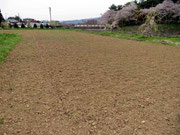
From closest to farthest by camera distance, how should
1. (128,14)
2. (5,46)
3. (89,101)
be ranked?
(89,101)
(5,46)
(128,14)

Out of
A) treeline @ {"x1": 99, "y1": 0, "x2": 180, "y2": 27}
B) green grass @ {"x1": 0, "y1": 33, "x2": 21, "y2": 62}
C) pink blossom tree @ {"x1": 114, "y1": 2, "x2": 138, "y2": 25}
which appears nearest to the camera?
green grass @ {"x1": 0, "y1": 33, "x2": 21, "y2": 62}

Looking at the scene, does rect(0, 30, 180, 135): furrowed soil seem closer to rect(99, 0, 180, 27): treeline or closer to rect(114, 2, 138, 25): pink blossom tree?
rect(99, 0, 180, 27): treeline

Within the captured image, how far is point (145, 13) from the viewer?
28375mm

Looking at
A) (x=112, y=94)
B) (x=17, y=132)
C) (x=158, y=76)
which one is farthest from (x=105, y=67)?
(x=17, y=132)

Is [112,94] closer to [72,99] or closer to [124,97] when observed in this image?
[124,97]

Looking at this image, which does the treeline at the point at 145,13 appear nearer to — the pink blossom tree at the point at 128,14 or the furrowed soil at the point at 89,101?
the pink blossom tree at the point at 128,14

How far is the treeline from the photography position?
24.7 m

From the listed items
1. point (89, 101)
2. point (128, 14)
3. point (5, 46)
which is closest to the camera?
point (89, 101)

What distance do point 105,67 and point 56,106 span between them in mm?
3456

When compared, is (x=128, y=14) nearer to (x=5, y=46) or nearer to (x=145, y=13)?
(x=145, y=13)

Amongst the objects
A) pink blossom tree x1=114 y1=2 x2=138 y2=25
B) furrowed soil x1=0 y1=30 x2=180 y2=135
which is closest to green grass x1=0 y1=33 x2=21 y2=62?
furrowed soil x1=0 y1=30 x2=180 y2=135

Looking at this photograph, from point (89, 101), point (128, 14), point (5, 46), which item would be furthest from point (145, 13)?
point (89, 101)

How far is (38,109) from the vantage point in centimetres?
331

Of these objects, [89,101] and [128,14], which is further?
[128,14]
